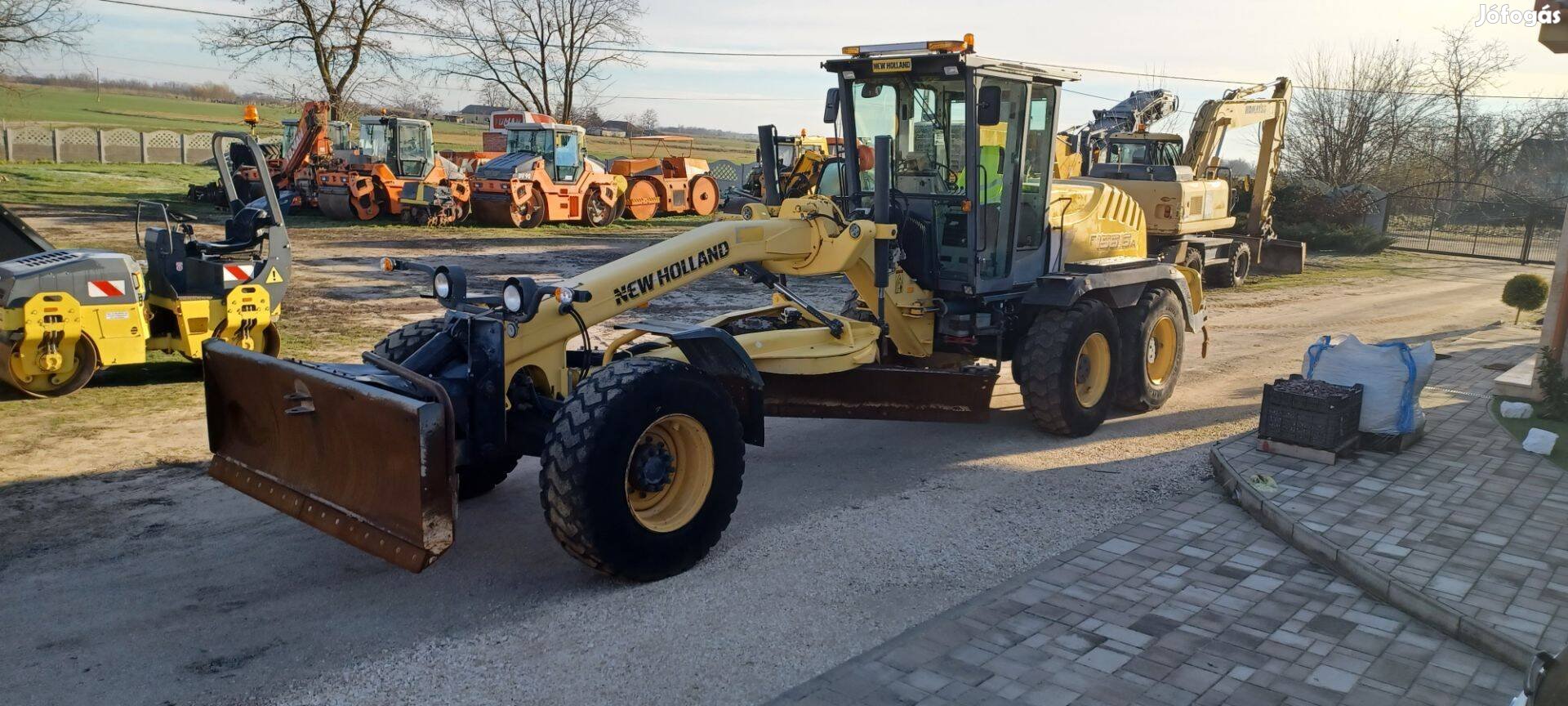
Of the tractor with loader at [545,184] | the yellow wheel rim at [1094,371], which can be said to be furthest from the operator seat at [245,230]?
the tractor with loader at [545,184]

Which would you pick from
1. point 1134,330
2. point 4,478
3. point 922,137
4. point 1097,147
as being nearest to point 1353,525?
point 1134,330

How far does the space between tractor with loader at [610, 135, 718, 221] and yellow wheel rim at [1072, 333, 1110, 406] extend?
21.0 meters

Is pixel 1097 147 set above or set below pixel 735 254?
above

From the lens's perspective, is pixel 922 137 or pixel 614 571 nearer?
pixel 614 571

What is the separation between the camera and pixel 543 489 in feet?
15.8

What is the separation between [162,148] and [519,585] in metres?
43.3

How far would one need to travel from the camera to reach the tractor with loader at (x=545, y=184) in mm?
24281

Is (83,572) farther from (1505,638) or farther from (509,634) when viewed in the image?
(1505,638)

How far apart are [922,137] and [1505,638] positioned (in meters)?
4.54

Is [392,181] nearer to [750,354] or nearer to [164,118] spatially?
[750,354]

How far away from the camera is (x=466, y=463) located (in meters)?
5.21

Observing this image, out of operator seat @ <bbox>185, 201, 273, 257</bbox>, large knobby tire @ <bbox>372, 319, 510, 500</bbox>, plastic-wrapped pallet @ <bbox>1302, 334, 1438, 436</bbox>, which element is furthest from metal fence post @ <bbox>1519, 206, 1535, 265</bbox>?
operator seat @ <bbox>185, 201, 273, 257</bbox>

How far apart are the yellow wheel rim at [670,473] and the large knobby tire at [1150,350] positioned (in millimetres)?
4286

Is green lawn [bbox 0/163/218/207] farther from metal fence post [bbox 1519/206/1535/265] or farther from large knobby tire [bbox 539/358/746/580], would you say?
metal fence post [bbox 1519/206/1535/265]
